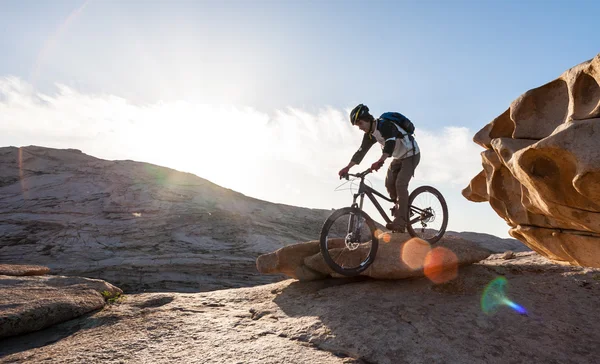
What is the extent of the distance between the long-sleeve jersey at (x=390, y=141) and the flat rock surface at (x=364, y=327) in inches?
91.1

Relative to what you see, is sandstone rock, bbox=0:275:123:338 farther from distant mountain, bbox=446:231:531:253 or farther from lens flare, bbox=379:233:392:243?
distant mountain, bbox=446:231:531:253

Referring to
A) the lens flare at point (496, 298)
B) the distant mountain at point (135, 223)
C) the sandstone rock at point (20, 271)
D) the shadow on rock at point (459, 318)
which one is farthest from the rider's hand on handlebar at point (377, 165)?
the distant mountain at point (135, 223)

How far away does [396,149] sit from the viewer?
23.0 feet

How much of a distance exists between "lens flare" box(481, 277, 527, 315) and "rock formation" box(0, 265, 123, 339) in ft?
22.7

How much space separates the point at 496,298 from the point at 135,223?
19.6 metres

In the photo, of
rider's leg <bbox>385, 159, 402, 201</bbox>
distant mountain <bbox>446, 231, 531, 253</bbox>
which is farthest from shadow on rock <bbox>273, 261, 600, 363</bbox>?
distant mountain <bbox>446, 231, 531, 253</bbox>

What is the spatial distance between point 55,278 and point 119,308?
2266mm

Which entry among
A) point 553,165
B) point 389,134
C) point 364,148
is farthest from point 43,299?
point 553,165

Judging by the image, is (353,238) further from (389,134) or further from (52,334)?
(52,334)

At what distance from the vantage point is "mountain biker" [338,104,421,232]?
22.5ft

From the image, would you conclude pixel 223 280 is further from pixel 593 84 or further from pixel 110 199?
pixel 593 84

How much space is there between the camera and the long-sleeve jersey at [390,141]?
6.66 meters

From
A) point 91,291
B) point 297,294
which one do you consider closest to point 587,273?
point 297,294

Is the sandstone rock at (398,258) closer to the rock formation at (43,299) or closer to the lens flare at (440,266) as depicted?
the lens flare at (440,266)
